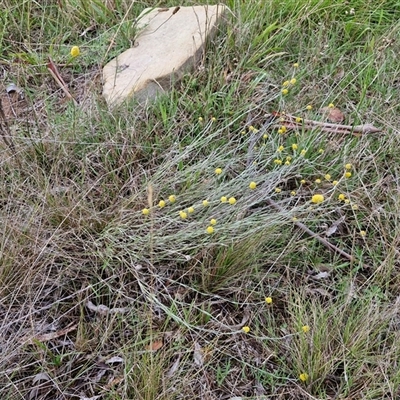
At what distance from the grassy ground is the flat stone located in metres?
0.08

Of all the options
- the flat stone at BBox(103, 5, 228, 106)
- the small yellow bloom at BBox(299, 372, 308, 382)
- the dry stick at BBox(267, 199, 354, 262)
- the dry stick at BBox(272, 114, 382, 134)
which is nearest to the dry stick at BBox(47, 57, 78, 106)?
the flat stone at BBox(103, 5, 228, 106)

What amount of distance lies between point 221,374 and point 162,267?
0.46 metres

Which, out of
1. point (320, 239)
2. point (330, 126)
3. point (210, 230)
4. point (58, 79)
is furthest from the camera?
point (58, 79)

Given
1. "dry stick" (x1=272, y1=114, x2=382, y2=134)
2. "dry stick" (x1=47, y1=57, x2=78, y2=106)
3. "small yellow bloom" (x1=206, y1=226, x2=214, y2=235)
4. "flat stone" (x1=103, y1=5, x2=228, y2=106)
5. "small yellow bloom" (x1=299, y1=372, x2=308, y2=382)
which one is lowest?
"small yellow bloom" (x1=299, y1=372, x2=308, y2=382)

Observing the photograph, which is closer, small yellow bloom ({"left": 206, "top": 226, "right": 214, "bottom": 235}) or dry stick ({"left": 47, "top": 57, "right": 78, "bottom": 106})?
small yellow bloom ({"left": 206, "top": 226, "right": 214, "bottom": 235})

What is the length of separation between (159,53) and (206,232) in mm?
1274

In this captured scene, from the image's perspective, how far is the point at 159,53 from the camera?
9.10 ft

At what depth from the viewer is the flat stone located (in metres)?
2.59

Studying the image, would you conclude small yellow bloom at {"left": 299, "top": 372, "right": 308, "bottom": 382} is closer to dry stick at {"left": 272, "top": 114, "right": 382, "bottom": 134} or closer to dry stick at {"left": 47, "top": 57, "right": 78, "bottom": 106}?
dry stick at {"left": 272, "top": 114, "right": 382, "bottom": 134}

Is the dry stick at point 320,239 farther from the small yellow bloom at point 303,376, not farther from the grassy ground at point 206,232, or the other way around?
the small yellow bloom at point 303,376

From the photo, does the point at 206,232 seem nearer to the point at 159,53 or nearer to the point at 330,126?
the point at 330,126

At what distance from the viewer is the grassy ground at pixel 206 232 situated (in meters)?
1.75

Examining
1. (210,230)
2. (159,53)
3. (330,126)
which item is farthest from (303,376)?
(159,53)

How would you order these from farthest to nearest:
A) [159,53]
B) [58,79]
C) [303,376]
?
[159,53]
[58,79]
[303,376]
